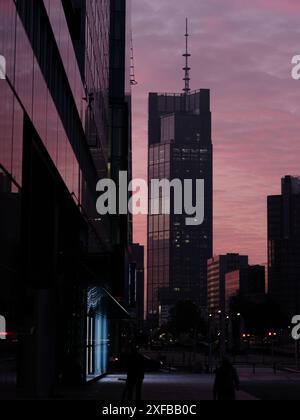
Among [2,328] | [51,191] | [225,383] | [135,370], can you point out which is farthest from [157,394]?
[2,328]

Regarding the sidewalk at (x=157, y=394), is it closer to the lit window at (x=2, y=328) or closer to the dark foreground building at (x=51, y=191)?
the dark foreground building at (x=51, y=191)

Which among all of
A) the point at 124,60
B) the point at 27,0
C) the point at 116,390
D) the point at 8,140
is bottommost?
the point at 116,390

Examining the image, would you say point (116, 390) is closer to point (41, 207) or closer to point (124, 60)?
point (41, 207)

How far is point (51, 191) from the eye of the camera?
96.6ft

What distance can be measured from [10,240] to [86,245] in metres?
21.3

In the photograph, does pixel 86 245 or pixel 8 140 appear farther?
pixel 86 245

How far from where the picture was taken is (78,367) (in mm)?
37938

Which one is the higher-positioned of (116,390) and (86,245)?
(86,245)

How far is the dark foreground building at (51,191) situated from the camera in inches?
812

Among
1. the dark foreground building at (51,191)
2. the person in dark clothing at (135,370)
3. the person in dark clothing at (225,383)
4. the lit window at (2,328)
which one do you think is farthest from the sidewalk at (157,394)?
the lit window at (2,328)

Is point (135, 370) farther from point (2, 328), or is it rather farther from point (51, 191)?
point (51, 191)
